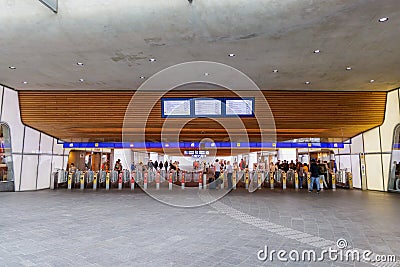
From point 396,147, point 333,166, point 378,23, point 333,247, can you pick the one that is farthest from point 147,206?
point 333,166

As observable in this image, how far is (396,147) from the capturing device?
36.0 feet

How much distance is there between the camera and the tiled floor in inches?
134

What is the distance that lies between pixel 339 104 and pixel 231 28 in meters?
7.20

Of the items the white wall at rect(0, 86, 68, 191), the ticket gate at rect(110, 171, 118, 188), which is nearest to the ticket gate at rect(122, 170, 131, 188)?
the ticket gate at rect(110, 171, 118, 188)

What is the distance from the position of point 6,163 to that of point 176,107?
24.7 feet

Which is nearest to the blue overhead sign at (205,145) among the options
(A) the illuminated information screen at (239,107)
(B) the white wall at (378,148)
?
(B) the white wall at (378,148)

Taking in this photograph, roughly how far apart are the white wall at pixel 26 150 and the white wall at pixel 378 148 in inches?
597

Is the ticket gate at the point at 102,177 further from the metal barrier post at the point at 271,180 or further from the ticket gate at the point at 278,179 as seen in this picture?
the ticket gate at the point at 278,179

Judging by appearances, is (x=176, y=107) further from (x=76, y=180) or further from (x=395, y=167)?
(x=395, y=167)

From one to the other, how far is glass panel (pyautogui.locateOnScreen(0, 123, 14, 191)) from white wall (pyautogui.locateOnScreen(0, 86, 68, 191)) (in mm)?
138

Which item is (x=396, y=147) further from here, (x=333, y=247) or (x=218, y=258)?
(x=218, y=258)

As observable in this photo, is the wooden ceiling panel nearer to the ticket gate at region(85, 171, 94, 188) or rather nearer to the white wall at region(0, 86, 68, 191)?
the white wall at region(0, 86, 68, 191)

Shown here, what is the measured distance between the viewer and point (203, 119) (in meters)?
11.1

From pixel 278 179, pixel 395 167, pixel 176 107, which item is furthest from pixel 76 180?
pixel 395 167
